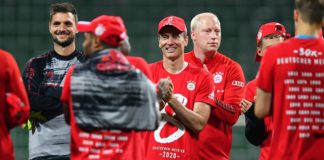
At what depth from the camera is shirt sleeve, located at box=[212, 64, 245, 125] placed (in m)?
6.14

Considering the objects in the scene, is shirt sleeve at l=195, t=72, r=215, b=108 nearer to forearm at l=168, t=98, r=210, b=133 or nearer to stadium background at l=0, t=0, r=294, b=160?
forearm at l=168, t=98, r=210, b=133

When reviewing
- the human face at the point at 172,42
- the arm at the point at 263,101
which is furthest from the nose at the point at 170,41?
the arm at the point at 263,101

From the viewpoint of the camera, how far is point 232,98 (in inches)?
250

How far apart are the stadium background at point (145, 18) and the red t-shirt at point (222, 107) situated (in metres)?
2.94

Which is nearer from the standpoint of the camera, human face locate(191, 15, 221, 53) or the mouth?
the mouth

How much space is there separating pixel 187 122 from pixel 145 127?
3.46 feet

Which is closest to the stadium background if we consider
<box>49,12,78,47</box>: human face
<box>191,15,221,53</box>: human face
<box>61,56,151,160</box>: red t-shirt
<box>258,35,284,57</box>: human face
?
<box>191,15,221,53</box>: human face

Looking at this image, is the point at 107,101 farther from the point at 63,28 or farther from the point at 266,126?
the point at 266,126

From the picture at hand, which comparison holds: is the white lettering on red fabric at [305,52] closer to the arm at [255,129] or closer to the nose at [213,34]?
the arm at [255,129]

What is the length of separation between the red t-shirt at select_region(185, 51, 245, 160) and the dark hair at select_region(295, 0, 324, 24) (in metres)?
1.56

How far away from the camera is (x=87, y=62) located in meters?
4.60

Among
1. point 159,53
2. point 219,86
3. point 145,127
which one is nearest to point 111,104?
point 145,127

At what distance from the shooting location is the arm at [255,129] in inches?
222

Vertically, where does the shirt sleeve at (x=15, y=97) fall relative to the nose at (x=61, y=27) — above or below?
below
